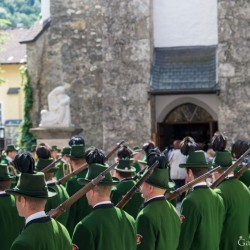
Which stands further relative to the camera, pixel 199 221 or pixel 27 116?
pixel 27 116

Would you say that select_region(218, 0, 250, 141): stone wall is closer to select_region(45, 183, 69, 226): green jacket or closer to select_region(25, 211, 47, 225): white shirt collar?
select_region(45, 183, 69, 226): green jacket

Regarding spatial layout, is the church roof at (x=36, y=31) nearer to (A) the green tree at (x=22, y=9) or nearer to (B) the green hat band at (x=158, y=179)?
(B) the green hat band at (x=158, y=179)

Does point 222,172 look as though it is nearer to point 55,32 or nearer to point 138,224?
point 138,224

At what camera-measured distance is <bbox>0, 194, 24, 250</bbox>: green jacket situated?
7879mm

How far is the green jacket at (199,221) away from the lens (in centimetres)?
755

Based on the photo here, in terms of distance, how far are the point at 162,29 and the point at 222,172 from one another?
15.0m

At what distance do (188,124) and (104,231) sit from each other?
1788cm

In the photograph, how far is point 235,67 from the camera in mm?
21516

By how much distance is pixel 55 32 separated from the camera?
25703mm

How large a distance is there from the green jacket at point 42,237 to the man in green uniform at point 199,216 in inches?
81.9

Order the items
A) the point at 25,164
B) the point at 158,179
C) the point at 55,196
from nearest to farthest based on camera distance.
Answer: the point at 25,164
the point at 158,179
the point at 55,196

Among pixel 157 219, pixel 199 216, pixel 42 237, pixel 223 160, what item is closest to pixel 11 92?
pixel 223 160

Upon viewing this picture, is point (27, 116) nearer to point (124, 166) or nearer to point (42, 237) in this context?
point (124, 166)

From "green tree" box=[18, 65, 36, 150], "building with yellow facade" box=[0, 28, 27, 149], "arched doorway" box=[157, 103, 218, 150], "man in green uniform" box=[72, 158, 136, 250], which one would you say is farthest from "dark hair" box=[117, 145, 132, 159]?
"building with yellow facade" box=[0, 28, 27, 149]
